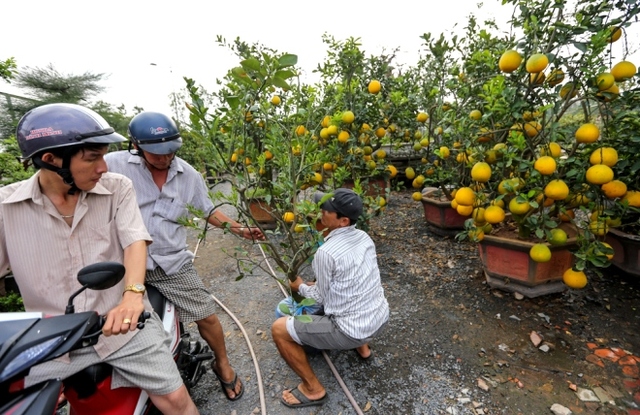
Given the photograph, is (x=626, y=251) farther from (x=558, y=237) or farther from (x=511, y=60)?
(x=511, y=60)

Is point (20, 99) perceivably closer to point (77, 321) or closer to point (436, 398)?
point (77, 321)

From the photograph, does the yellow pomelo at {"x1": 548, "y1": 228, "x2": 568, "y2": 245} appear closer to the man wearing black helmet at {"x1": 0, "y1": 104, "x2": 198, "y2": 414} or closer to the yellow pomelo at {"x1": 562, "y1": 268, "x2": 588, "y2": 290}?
the yellow pomelo at {"x1": 562, "y1": 268, "x2": 588, "y2": 290}

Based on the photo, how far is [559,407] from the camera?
81.9 inches

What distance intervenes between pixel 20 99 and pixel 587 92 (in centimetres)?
946

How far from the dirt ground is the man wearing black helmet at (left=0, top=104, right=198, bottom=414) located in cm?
99

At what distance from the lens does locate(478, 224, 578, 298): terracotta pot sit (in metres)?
2.94

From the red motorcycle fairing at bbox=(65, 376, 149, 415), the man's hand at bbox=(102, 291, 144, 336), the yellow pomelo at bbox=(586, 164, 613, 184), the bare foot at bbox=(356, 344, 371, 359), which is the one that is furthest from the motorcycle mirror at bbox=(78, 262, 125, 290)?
the yellow pomelo at bbox=(586, 164, 613, 184)

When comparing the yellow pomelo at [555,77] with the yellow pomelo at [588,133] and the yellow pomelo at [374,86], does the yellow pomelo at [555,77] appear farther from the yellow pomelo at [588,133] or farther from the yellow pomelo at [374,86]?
the yellow pomelo at [374,86]

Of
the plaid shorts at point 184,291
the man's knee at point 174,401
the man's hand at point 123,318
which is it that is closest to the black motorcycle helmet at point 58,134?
the man's hand at point 123,318

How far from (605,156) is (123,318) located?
306 centimetres

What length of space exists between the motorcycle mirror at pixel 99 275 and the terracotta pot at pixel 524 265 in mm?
3053

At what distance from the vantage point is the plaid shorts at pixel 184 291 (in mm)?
2121

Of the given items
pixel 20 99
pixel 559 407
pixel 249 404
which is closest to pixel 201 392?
pixel 249 404

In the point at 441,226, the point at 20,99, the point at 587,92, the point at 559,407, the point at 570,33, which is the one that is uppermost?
the point at 20,99
